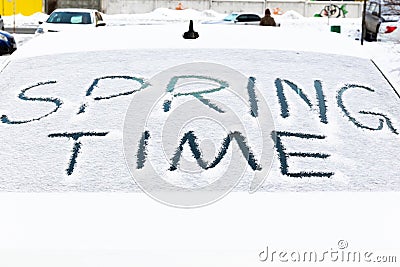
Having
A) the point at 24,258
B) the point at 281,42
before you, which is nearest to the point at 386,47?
the point at 281,42

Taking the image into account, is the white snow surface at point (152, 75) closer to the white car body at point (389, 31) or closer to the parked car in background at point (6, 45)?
Answer: the parked car in background at point (6, 45)

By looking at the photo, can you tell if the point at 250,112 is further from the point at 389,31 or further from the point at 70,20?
the point at 389,31

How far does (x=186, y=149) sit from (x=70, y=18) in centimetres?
1988

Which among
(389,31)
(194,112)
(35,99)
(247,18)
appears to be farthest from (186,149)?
(247,18)

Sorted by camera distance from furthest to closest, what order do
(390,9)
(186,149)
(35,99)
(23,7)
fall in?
(23,7), (390,9), (35,99), (186,149)

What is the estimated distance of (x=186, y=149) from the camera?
2477mm

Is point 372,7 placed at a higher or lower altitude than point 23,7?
higher

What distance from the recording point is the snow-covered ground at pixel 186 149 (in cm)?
188

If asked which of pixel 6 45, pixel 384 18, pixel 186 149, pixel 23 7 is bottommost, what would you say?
pixel 23 7

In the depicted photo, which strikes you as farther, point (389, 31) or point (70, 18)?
point (389, 31)

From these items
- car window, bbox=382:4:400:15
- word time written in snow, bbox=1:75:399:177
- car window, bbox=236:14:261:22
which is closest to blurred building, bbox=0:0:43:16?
car window, bbox=236:14:261:22

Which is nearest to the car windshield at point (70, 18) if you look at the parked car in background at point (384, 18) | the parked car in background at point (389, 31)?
the parked car in background at point (384, 18)

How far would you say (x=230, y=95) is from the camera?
2.73 metres

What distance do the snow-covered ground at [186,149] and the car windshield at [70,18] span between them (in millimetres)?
18755
